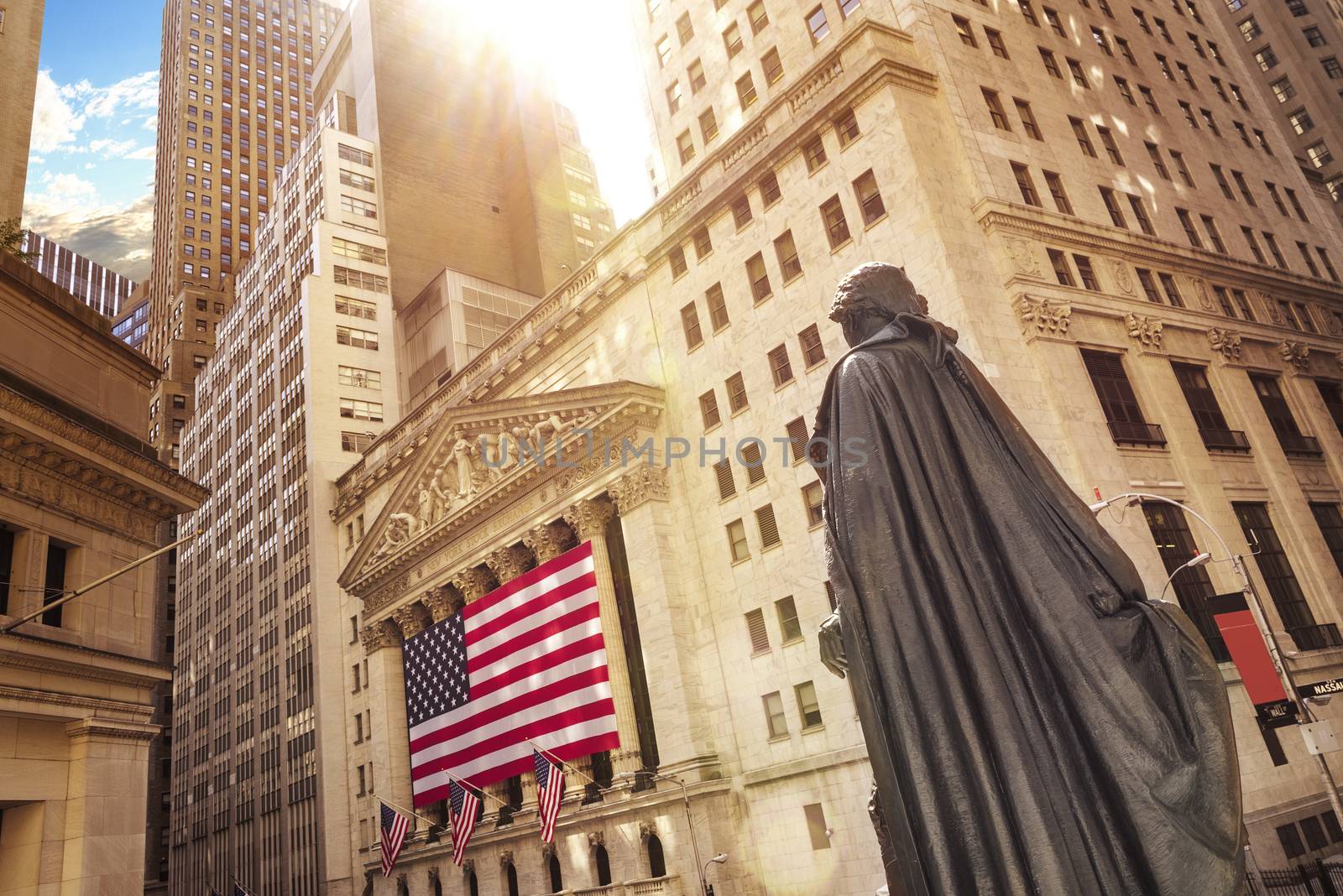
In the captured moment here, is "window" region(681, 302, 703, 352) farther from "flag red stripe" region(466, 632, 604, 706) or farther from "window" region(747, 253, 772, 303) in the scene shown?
"flag red stripe" region(466, 632, 604, 706)

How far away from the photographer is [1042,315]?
32625 millimetres

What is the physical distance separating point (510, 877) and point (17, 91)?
37.4 metres

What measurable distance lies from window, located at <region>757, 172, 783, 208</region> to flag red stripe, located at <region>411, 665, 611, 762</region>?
20.6 m

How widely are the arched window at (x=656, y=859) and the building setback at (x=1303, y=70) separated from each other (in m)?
75.7

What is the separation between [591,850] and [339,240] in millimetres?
54986

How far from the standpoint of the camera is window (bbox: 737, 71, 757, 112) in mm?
43562

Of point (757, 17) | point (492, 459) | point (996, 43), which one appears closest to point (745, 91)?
point (757, 17)

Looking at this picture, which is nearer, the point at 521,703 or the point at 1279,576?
the point at 1279,576

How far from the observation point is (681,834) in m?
35.0

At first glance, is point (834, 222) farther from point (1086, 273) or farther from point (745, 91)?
point (745, 91)

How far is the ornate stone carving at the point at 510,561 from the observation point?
4566 centimetres

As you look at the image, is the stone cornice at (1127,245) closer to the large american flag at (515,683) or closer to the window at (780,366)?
the window at (780,366)

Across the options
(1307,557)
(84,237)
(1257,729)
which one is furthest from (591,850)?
(84,237)

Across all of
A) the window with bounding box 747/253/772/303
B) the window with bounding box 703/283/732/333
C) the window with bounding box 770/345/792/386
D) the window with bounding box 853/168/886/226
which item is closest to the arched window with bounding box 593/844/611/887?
the window with bounding box 770/345/792/386
